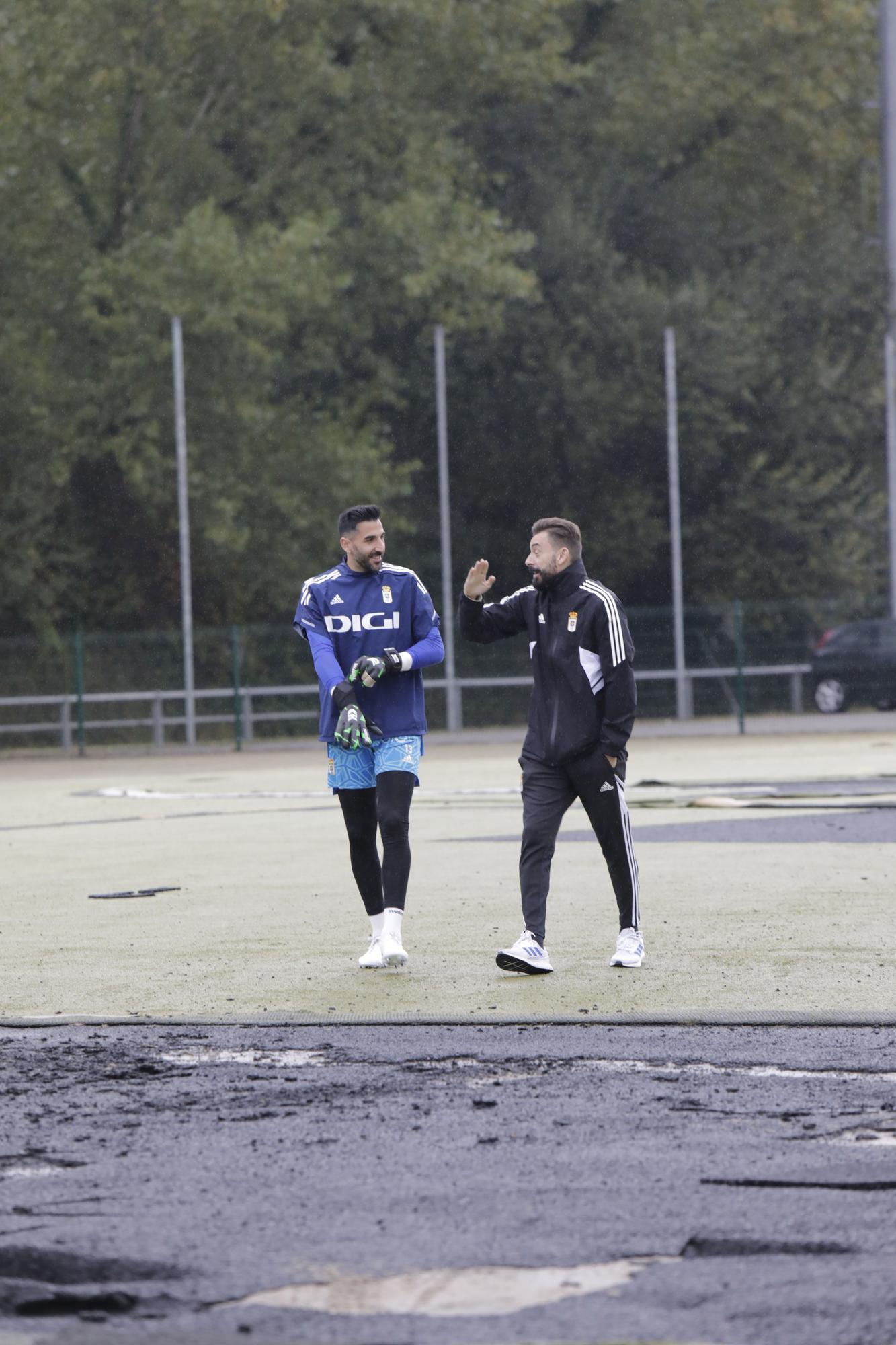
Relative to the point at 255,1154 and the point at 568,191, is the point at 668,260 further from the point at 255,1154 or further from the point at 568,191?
the point at 255,1154

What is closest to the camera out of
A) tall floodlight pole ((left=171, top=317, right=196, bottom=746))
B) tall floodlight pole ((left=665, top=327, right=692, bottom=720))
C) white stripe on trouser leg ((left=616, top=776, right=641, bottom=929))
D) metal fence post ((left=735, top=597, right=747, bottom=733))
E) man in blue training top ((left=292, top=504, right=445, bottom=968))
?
white stripe on trouser leg ((left=616, top=776, right=641, bottom=929))

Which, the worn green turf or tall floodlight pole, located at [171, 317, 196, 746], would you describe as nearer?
the worn green turf

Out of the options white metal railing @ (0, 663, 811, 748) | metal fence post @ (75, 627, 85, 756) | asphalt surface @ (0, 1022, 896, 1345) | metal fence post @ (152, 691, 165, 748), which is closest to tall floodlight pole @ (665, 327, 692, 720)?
white metal railing @ (0, 663, 811, 748)

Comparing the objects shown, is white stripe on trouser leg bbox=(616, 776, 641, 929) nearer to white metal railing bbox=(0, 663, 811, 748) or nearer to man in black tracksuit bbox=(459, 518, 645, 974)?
man in black tracksuit bbox=(459, 518, 645, 974)

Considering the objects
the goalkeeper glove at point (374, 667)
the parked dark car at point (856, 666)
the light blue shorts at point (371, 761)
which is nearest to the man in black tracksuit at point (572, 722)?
the goalkeeper glove at point (374, 667)

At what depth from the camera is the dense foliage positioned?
36.6 metres

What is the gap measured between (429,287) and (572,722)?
2975cm

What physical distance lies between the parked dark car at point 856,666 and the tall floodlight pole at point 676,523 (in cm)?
216

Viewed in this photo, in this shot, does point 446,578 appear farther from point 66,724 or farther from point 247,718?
point 66,724

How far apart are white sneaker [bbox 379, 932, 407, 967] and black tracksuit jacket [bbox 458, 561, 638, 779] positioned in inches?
38.5

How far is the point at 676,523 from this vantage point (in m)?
37.9

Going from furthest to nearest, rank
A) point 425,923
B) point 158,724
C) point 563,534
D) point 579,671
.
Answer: point 158,724, point 425,923, point 563,534, point 579,671

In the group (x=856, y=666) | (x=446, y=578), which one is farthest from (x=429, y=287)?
(x=856, y=666)

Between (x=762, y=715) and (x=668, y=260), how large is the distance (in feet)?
39.2
